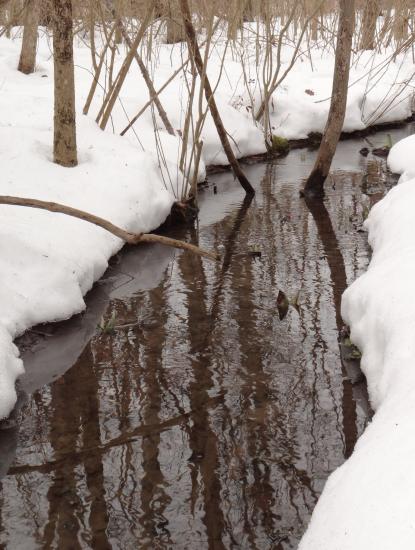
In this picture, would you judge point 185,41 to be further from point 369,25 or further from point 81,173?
point 369,25

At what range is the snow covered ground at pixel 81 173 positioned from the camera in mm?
5398

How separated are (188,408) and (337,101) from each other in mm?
5455

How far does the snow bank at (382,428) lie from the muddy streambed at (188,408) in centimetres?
32

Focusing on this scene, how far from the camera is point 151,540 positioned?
3.10 metres

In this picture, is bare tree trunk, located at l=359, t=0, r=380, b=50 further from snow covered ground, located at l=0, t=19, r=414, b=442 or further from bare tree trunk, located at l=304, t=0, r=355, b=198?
bare tree trunk, located at l=304, t=0, r=355, b=198

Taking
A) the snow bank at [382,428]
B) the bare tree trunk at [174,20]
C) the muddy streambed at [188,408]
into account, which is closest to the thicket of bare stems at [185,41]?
the bare tree trunk at [174,20]

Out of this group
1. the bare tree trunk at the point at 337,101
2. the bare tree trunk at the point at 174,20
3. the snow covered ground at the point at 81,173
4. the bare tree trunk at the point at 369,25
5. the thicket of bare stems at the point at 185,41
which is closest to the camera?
the snow covered ground at the point at 81,173

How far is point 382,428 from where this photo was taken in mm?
3020

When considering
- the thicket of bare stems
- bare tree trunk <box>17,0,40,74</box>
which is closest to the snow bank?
the thicket of bare stems

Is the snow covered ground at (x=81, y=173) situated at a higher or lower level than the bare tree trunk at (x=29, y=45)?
lower

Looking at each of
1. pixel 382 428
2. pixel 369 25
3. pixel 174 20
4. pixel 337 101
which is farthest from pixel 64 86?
pixel 369 25

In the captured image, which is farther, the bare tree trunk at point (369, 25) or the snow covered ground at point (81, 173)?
the bare tree trunk at point (369, 25)

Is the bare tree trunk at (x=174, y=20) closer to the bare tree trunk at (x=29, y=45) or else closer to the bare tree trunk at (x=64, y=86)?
the bare tree trunk at (x=64, y=86)

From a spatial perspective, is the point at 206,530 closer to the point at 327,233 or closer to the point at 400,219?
the point at 400,219
